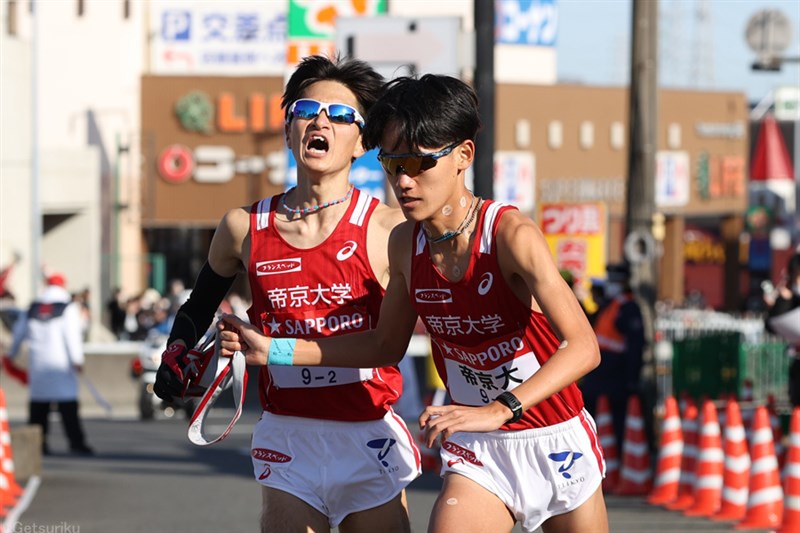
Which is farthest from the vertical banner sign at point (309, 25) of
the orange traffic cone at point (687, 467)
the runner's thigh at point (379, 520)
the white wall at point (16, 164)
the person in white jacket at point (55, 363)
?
the runner's thigh at point (379, 520)

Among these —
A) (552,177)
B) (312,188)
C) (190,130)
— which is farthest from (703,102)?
(312,188)

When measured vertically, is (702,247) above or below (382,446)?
below

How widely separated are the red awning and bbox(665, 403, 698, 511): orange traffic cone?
53834 mm

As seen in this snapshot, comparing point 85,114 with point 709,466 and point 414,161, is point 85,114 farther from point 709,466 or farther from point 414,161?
point 414,161

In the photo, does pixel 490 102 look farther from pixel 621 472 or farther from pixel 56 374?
pixel 56 374

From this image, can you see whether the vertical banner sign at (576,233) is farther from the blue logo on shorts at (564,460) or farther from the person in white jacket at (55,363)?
the blue logo on shorts at (564,460)

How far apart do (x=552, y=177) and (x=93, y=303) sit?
16.8 meters

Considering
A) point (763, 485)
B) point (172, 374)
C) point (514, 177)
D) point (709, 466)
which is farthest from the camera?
point (514, 177)

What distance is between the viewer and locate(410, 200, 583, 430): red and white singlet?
5.29m

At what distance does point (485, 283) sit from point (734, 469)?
301 inches

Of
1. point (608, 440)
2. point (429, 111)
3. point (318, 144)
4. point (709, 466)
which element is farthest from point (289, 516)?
point (608, 440)

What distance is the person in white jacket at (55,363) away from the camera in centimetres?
1688

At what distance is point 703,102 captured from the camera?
2180 inches

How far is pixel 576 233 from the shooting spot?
23562 millimetres
